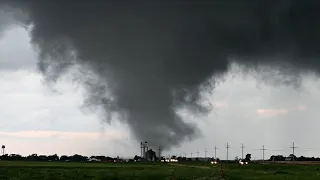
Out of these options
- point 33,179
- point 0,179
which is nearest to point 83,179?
point 33,179

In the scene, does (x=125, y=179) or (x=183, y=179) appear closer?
(x=183, y=179)

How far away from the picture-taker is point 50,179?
Answer: 9188 cm

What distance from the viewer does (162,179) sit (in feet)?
306

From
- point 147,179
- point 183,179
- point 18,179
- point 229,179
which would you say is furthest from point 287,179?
point 18,179

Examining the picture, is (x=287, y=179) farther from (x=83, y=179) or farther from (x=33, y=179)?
(x=33, y=179)

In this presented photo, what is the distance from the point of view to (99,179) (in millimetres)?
94188

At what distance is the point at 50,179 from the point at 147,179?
20.5 m

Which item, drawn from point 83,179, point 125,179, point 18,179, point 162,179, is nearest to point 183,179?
point 162,179

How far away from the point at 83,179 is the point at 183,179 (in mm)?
21087

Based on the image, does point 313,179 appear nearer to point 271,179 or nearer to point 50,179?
point 271,179

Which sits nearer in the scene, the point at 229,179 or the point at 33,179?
the point at 229,179

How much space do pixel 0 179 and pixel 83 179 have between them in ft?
58.7

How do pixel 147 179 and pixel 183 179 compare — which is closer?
pixel 183 179

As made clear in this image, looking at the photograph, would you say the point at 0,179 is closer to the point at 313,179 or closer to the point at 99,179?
the point at 99,179
